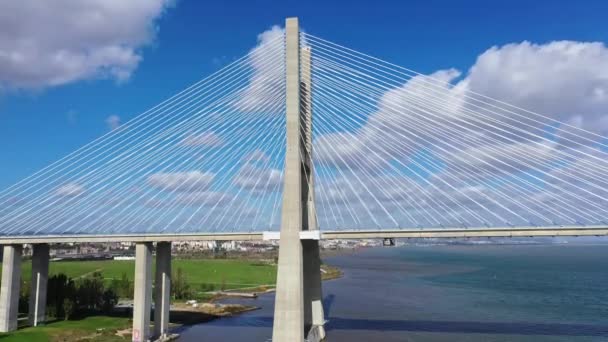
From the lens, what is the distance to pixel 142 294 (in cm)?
3453

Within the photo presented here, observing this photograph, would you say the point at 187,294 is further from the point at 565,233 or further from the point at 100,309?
the point at 565,233

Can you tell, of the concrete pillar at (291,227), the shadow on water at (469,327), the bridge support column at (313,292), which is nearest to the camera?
the concrete pillar at (291,227)

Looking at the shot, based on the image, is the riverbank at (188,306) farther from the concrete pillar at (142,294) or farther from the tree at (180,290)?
the concrete pillar at (142,294)

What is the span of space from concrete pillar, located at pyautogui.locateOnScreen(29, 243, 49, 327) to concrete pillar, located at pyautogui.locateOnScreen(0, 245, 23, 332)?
4.18 feet

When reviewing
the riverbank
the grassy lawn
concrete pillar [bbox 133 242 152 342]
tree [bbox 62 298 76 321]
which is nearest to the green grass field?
the riverbank

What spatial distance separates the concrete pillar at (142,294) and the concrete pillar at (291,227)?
10458 millimetres

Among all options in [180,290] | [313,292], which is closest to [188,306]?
[180,290]

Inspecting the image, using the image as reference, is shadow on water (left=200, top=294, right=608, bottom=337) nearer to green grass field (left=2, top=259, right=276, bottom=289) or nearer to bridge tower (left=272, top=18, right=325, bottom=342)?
bridge tower (left=272, top=18, right=325, bottom=342)

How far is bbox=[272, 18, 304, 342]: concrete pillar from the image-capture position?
28.8 meters

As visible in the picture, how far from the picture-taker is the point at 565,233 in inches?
1096

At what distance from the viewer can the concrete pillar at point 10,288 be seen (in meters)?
36.3

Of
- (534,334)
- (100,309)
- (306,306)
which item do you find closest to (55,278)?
(100,309)

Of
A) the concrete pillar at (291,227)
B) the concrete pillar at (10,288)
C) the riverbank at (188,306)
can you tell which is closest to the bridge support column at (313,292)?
the concrete pillar at (291,227)

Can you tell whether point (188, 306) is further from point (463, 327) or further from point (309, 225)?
point (463, 327)
